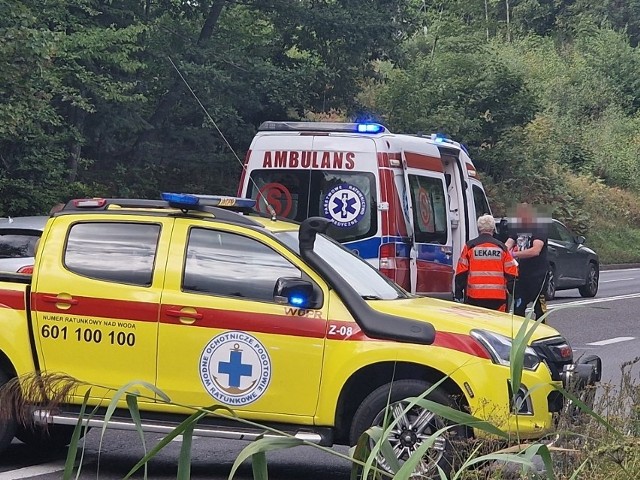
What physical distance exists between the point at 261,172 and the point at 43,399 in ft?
29.0

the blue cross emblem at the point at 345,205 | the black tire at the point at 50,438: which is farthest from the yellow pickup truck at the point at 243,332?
the blue cross emblem at the point at 345,205

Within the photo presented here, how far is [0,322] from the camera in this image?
7344 millimetres

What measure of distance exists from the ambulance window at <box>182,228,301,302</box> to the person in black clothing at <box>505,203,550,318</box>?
240 inches

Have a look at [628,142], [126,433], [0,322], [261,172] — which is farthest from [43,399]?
[628,142]

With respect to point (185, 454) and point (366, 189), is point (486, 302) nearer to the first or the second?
point (366, 189)

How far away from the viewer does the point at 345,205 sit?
39.1ft

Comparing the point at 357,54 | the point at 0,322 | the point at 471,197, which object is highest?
the point at 357,54

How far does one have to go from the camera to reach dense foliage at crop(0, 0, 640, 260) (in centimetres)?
2025

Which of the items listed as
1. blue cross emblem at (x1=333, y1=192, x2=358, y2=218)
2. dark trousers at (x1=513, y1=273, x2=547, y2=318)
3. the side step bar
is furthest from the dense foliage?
the side step bar

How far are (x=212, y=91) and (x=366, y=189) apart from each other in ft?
40.6

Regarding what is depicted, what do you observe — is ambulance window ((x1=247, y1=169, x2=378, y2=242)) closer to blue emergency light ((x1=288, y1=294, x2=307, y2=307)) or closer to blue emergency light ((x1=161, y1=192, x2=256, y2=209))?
blue emergency light ((x1=161, y1=192, x2=256, y2=209))

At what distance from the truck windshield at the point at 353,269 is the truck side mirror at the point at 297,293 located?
0.33m

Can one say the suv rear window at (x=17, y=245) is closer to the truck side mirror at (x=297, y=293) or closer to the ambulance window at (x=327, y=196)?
the ambulance window at (x=327, y=196)

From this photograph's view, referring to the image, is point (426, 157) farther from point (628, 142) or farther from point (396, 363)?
point (628, 142)
